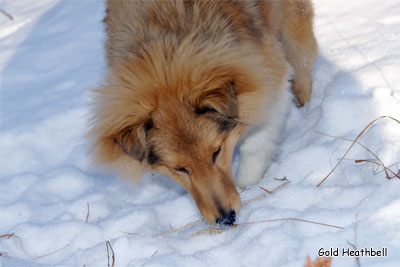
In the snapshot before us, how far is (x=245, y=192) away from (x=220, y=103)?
0.92m

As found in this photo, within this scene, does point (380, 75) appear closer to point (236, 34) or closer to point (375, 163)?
point (375, 163)

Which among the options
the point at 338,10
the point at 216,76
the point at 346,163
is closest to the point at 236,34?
the point at 216,76

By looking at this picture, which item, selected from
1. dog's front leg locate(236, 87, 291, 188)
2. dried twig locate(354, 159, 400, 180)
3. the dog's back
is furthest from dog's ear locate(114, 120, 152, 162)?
dried twig locate(354, 159, 400, 180)

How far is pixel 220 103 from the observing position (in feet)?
8.52

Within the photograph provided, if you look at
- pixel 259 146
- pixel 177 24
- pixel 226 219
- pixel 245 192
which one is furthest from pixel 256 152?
pixel 177 24

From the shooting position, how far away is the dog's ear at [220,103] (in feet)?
8.52

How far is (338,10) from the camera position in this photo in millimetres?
5137

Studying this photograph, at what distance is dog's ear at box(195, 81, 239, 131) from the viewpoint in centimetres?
260

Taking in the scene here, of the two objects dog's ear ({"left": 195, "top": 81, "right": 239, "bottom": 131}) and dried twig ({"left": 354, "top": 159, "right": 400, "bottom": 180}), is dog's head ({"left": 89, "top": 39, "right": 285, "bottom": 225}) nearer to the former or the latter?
dog's ear ({"left": 195, "top": 81, "right": 239, "bottom": 131})

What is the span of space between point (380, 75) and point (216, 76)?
158 cm

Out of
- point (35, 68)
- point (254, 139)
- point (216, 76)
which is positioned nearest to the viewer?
point (216, 76)

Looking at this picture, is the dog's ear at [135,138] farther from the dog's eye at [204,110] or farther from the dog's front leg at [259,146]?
the dog's front leg at [259,146]

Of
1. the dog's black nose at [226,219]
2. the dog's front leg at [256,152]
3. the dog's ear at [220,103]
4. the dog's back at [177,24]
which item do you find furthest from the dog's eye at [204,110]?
the dog's front leg at [256,152]

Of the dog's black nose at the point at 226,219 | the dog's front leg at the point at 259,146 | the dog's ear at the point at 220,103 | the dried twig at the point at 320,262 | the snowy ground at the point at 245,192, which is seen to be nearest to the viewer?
the dried twig at the point at 320,262
